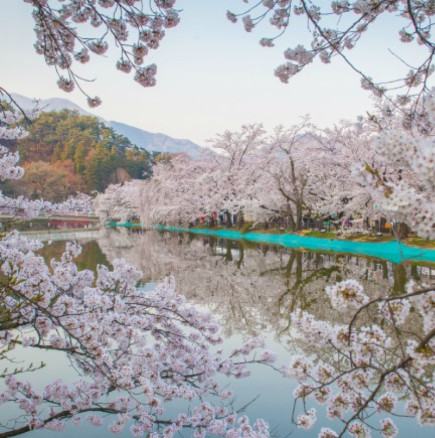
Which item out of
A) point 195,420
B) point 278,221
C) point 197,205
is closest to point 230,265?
point 195,420

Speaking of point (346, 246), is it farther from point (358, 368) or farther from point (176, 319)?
point (358, 368)

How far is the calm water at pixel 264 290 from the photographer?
3.98 meters

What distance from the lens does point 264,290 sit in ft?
29.9

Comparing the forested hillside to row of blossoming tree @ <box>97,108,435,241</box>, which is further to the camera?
the forested hillside

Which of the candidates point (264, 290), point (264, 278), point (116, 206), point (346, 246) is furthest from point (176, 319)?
point (116, 206)

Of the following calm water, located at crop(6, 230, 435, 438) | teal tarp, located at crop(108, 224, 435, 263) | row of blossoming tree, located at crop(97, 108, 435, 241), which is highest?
row of blossoming tree, located at crop(97, 108, 435, 241)

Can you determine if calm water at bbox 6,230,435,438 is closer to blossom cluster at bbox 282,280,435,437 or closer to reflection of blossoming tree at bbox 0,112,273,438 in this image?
reflection of blossoming tree at bbox 0,112,273,438

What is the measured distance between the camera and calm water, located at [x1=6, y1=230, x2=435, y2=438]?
3982mm

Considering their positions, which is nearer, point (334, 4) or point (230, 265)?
point (334, 4)

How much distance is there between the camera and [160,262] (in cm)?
1405

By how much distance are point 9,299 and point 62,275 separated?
1.63 feet

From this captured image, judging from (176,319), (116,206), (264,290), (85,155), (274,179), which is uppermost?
(85,155)

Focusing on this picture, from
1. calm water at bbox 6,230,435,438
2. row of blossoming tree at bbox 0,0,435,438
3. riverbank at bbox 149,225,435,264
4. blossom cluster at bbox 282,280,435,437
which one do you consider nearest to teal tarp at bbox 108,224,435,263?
riverbank at bbox 149,225,435,264

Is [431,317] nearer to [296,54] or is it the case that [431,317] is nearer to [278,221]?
[296,54]
